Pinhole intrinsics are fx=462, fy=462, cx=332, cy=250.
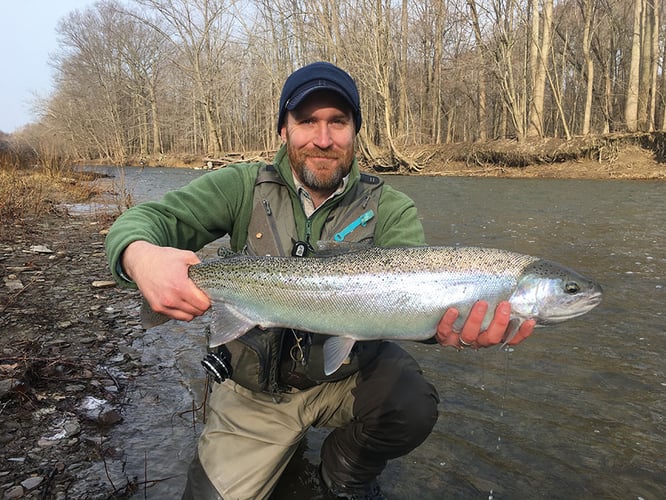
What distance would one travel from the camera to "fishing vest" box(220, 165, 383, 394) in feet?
8.73

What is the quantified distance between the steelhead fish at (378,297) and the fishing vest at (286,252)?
6.2 inches

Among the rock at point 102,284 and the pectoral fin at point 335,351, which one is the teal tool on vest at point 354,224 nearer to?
the pectoral fin at point 335,351

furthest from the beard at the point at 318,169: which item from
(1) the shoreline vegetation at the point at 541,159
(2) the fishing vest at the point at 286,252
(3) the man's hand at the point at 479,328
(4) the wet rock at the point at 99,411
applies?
(1) the shoreline vegetation at the point at 541,159

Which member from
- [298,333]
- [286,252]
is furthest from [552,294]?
[286,252]

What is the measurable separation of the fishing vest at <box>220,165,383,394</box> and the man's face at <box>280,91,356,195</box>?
0.15 metres

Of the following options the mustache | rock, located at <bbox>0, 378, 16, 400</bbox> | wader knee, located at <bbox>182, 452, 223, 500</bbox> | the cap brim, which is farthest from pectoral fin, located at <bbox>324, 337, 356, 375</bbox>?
rock, located at <bbox>0, 378, 16, 400</bbox>

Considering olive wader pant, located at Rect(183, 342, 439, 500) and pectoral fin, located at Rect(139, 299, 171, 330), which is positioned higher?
pectoral fin, located at Rect(139, 299, 171, 330)

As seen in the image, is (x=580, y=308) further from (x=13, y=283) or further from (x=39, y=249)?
(x=39, y=249)

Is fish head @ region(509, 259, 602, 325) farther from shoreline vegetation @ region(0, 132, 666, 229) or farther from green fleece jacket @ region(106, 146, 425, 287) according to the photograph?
shoreline vegetation @ region(0, 132, 666, 229)

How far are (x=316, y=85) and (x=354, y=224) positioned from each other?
2.98ft

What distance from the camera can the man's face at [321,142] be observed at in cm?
299

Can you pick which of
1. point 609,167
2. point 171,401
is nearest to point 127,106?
point 609,167

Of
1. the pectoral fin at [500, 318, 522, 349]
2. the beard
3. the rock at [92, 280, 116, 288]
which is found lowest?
the rock at [92, 280, 116, 288]

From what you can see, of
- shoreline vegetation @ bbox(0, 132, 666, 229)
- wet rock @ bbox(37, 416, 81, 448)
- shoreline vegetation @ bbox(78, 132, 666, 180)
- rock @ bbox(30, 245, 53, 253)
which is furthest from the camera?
shoreline vegetation @ bbox(78, 132, 666, 180)
